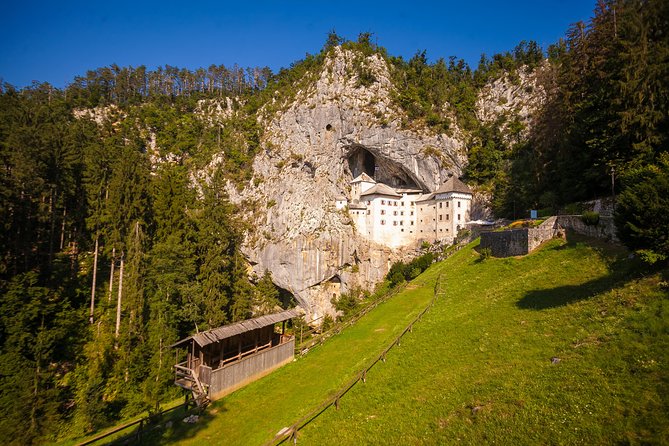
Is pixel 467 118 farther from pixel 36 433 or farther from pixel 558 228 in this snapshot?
pixel 36 433

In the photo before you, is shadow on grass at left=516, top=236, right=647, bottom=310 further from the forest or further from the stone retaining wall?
the stone retaining wall

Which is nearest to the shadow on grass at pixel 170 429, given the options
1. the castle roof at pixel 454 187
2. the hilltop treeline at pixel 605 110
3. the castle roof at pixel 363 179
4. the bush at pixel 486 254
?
the bush at pixel 486 254

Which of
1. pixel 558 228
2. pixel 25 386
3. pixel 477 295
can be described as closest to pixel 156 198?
pixel 25 386

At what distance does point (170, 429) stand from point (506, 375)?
15.7 meters

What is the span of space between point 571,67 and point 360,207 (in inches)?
1419

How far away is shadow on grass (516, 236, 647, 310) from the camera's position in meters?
15.7

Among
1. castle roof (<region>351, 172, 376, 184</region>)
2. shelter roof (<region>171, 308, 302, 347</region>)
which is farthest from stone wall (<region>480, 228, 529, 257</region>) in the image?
castle roof (<region>351, 172, 376, 184</region>)

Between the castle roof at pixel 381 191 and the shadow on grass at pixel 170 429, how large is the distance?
4668 centimetres

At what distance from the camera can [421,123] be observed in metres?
62.2

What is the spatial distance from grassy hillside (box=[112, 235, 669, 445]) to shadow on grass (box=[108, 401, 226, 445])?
0.31 feet

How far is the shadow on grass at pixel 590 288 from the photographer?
1567 cm

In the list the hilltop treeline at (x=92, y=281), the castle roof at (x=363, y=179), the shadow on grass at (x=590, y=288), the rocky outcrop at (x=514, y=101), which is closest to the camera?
the shadow on grass at (x=590, y=288)

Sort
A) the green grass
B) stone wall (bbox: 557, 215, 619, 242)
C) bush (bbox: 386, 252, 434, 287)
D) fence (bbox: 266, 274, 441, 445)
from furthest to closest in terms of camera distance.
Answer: bush (bbox: 386, 252, 434, 287) → stone wall (bbox: 557, 215, 619, 242) → fence (bbox: 266, 274, 441, 445) → the green grass

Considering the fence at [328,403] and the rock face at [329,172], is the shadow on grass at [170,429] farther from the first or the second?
the rock face at [329,172]
